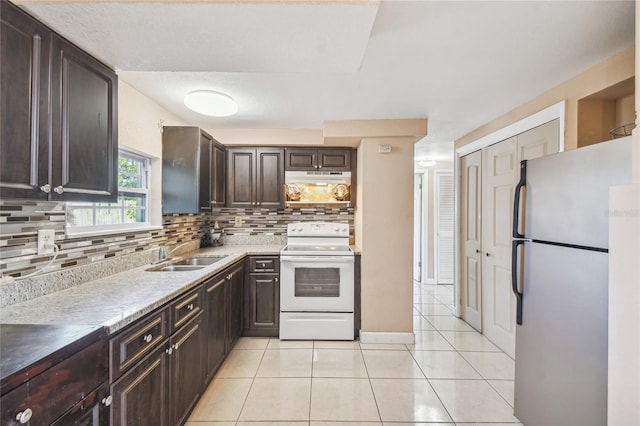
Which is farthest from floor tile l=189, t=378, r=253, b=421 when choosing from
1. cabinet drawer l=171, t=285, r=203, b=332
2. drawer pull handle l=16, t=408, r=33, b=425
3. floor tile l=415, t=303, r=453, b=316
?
floor tile l=415, t=303, r=453, b=316

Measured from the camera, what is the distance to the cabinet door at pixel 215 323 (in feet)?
7.14

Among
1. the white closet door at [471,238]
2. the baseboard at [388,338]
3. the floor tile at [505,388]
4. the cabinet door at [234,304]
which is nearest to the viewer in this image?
the floor tile at [505,388]

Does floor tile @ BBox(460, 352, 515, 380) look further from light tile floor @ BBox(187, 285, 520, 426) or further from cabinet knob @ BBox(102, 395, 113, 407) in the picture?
cabinet knob @ BBox(102, 395, 113, 407)

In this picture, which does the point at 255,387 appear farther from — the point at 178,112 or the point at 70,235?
the point at 178,112

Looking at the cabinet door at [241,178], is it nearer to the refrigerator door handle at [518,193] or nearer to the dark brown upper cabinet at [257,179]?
the dark brown upper cabinet at [257,179]

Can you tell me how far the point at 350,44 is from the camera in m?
1.37

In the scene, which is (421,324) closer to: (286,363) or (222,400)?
(286,363)

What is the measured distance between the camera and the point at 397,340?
304cm

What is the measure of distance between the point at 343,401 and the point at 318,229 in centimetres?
184

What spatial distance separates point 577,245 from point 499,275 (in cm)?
163

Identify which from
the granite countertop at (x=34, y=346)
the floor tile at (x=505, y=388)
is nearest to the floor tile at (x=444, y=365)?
the floor tile at (x=505, y=388)

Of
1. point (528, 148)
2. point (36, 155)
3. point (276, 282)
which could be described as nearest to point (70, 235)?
point (36, 155)

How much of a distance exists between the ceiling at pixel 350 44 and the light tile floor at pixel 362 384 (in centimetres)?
219

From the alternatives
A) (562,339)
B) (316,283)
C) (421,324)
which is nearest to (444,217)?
(421,324)
